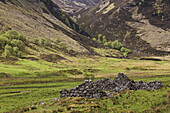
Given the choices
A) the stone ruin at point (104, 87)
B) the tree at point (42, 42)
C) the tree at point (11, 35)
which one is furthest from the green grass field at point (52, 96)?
the tree at point (42, 42)

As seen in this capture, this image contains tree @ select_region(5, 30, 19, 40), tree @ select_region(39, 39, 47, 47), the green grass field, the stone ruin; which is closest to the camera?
the green grass field

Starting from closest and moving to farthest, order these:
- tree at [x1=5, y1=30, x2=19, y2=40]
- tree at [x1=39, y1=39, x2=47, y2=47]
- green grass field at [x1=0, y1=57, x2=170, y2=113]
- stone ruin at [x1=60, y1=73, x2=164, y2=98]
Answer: green grass field at [x1=0, y1=57, x2=170, y2=113], stone ruin at [x1=60, y1=73, x2=164, y2=98], tree at [x1=5, y1=30, x2=19, y2=40], tree at [x1=39, y1=39, x2=47, y2=47]

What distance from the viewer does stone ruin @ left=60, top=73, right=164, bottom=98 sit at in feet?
75.0

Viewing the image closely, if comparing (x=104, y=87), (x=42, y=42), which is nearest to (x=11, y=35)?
(x=42, y=42)

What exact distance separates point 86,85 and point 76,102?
422cm

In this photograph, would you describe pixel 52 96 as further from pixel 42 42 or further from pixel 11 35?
pixel 42 42

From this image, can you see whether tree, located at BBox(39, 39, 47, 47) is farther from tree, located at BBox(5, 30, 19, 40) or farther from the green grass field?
the green grass field

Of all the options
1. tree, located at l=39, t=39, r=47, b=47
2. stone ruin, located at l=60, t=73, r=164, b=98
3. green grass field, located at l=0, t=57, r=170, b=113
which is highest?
tree, located at l=39, t=39, r=47, b=47

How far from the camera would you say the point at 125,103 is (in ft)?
63.2

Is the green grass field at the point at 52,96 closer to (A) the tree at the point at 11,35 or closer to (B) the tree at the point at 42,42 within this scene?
(A) the tree at the point at 11,35

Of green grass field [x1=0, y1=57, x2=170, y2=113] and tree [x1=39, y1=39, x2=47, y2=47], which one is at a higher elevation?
tree [x1=39, y1=39, x2=47, y2=47]

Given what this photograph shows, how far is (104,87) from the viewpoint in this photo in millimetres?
29609

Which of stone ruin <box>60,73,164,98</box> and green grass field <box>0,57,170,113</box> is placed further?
stone ruin <box>60,73,164,98</box>

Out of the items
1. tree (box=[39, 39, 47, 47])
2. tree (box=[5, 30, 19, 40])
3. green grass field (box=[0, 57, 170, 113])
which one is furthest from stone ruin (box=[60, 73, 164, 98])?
tree (box=[39, 39, 47, 47])
